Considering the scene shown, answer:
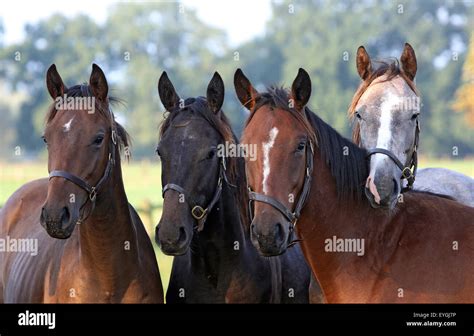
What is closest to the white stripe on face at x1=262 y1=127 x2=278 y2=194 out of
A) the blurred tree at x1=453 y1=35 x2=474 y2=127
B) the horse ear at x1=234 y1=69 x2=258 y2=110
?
the horse ear at x1=234 y1=69 x2=258 y2=110

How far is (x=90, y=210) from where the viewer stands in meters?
4.88

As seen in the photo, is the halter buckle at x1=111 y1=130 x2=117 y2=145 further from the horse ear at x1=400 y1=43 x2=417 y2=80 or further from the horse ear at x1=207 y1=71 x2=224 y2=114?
the horse ear at x1=400 y1=43 x2=417 y2=80

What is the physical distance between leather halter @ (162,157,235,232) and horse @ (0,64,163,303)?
0.44 m

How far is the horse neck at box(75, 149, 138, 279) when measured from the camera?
4.96 meters

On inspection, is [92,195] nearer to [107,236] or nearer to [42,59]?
[107,236]

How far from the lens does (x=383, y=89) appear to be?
4.97 meters

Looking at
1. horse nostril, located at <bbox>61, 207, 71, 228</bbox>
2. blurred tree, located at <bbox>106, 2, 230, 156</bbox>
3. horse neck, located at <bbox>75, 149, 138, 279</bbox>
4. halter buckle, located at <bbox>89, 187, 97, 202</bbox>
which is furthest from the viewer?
blurred tree, located at <bbox>106, 2, 230, 156</bbox>

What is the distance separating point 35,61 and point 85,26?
3644 millimetres

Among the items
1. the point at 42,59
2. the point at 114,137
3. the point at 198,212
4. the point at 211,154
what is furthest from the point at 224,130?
the point at 42,59

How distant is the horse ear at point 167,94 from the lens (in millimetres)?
5266
